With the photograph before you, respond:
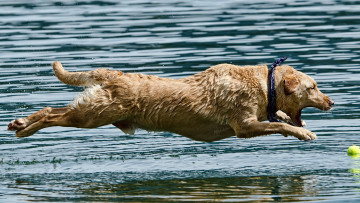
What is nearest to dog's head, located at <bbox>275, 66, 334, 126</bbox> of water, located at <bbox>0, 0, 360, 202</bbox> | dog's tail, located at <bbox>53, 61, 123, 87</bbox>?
water, located at <bbox>0, 0, 360, 202</bbox>

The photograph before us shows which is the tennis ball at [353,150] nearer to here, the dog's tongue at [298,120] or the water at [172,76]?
the water at [172,76]

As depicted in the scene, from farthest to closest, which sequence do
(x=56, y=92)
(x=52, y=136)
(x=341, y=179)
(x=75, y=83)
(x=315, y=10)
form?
1. (x=315, y=10)
2. (x=56, y=92)
3. (x=52, y=136)
4. (x=75, y=83)
5. (x=341, y=179)

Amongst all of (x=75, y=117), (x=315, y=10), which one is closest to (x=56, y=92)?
(x=75, y=117)

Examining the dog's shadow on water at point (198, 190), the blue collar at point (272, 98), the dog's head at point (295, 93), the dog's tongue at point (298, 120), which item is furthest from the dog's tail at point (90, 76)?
the dog's tongue at point (298, 120)

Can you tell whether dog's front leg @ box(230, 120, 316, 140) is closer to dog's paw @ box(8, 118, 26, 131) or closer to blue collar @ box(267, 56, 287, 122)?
blue collar @ box(267, 56, 287, 122)

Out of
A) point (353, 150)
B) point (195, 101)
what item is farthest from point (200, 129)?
point (353, 150)

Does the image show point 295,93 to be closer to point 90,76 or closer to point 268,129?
point 268,129

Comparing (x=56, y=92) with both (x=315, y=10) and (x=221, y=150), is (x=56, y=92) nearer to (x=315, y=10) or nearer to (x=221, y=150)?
(x=221, y=150)

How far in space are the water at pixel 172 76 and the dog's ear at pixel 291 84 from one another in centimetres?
113

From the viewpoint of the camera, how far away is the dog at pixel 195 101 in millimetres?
12352

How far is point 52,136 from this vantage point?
15.1 metres

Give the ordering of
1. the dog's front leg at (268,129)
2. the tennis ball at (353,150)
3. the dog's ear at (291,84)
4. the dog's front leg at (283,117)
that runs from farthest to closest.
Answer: the tennis ball at (353,150) < the dog's front leg at (283,117) < the dog's ear at (291,84) < the dog's front leg at (268,129)

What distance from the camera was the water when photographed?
39.0 ft

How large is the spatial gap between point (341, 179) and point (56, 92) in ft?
25.0
